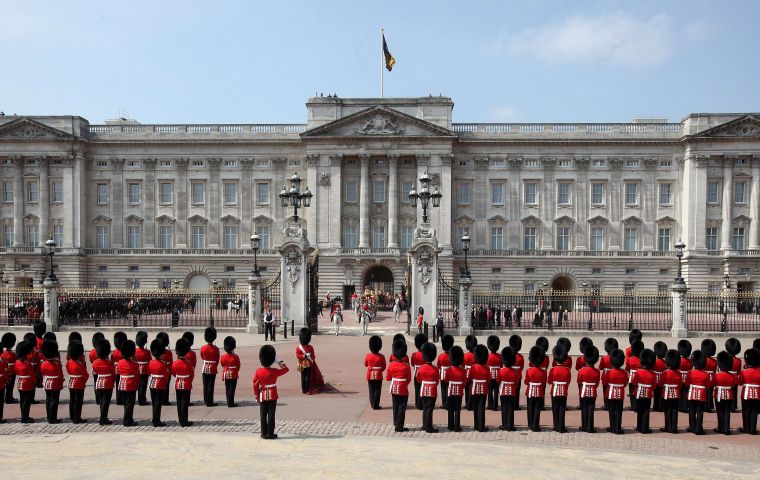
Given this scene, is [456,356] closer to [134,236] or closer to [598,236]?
[598,236]

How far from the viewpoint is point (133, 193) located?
56094mm

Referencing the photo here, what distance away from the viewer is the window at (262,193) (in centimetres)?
5556

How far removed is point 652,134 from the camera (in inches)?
2112

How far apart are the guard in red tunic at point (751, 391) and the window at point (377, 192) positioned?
42677mm

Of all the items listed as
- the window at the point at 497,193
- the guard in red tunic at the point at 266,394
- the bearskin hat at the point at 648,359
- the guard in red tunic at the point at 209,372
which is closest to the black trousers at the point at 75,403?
the guard in red tunic at the point at 209,372

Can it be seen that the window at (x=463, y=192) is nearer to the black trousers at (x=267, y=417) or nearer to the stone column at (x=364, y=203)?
the stone column at (x=364, y=203)

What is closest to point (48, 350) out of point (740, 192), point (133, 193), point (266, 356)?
point (266, 356)

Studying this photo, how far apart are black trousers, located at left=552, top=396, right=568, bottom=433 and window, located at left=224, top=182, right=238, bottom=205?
46443 mm

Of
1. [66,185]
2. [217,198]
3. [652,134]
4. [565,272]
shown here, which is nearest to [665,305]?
[565,272]

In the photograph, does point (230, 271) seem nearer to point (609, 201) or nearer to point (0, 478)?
point (609, 201)

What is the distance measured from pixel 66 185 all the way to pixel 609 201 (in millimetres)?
44279

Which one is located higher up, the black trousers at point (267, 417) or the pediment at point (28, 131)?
the pediment at point (28, 131)

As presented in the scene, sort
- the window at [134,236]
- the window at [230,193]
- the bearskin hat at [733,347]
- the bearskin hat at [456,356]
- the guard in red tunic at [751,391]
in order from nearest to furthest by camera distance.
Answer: the guard in red tunic at [751,391] < the bearskin hat at [456,356] < the bearskin hat at [733,347] < the window at [230,193] < the window at [134,236]

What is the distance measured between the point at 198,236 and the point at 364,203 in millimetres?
14455
